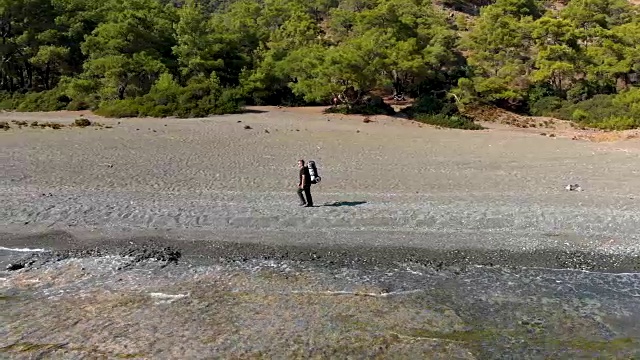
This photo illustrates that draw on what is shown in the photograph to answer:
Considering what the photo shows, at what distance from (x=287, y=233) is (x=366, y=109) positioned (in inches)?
1012

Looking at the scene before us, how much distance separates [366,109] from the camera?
3794 centimetres

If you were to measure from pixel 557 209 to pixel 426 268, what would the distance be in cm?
548

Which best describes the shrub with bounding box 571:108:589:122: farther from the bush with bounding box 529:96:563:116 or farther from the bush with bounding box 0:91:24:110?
the bush with bounding box 0:91:24:110

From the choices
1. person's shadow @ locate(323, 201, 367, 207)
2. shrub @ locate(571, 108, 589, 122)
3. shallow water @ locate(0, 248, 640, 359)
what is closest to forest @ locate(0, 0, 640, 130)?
shrub @ locate(571, 108, 589, 122)

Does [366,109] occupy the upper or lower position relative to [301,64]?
lower

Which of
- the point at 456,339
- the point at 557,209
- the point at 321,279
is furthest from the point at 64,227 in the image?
the point at 557,209

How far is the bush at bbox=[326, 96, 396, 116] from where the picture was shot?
124 ft

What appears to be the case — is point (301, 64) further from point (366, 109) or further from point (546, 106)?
point (546, 106)

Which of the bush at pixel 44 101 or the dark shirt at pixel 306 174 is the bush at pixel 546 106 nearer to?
the dark shirt at pixel 306 174

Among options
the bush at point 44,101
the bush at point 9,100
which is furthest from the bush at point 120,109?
the bush at point 9,100

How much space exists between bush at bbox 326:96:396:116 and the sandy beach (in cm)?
1233

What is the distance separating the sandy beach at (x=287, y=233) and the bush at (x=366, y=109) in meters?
12.3

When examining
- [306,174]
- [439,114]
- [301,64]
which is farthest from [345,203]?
[301,64]

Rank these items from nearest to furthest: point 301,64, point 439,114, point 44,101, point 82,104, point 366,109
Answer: point 439,114, point 366,109, point 82,104, point 301,64, point 44,101
